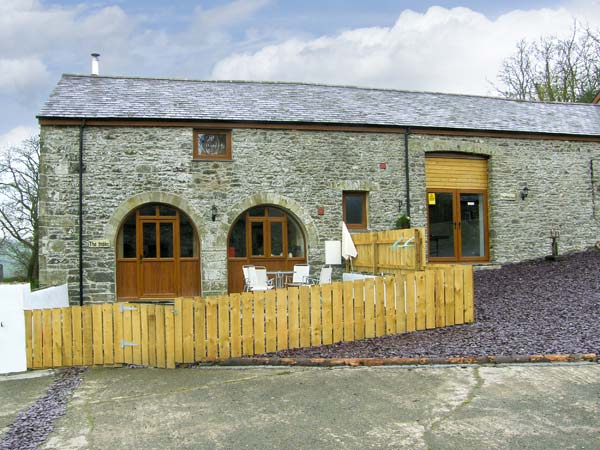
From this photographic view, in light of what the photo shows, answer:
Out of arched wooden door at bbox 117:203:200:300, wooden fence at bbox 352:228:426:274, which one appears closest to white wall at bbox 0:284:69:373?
arched wooden door at bbox 117:203:200:300

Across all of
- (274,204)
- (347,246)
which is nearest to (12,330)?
(274,204)

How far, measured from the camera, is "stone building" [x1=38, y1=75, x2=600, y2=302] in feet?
40.3

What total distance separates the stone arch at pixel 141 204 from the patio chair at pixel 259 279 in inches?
64.9

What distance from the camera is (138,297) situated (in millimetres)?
12609

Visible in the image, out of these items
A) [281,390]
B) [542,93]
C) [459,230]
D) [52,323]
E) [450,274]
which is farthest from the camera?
[542,93]

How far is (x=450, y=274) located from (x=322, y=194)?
579 centimetres

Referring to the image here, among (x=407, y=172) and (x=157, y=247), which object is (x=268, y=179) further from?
(x=407, y=172)

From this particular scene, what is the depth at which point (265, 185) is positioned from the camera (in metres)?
13.1

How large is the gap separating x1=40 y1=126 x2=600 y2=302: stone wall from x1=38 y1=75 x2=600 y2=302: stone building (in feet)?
0.10

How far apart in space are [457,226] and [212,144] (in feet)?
22.7

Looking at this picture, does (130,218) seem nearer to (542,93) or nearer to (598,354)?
(598,354)

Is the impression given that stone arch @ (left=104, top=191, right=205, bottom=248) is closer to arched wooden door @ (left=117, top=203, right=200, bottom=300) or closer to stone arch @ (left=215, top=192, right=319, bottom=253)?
Answer: arched wooden door @ (left=117, top=203, right=200, bottom=300)

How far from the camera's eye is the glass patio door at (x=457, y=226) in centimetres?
1457

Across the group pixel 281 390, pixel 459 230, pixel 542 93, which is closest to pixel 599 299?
pixel 459 230
